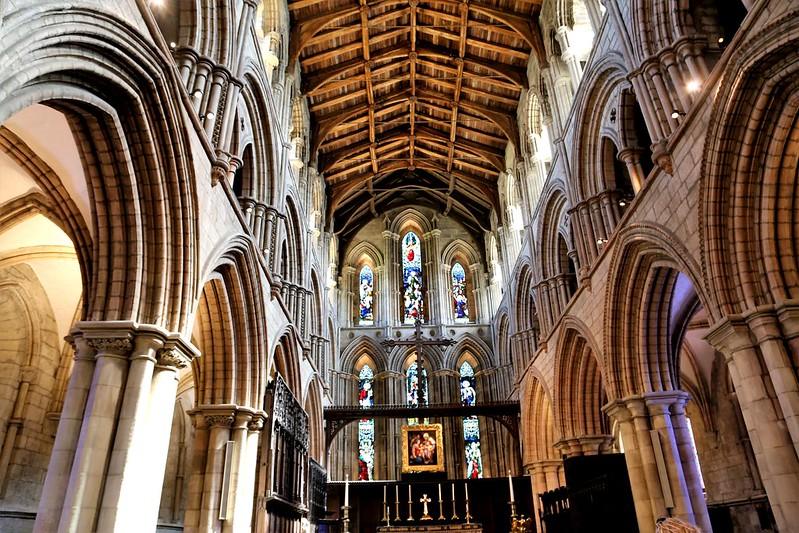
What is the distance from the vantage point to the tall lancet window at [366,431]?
2038cm

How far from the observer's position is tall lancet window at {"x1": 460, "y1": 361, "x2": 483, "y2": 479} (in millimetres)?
20281

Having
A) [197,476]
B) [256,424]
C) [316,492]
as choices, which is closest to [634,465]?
[256,424]

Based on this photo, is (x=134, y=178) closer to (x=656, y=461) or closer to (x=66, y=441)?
(x=66, y=441)

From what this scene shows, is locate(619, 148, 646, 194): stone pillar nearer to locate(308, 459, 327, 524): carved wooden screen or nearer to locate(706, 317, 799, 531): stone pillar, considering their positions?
locate(706, 317, 799, 531): stone pillar

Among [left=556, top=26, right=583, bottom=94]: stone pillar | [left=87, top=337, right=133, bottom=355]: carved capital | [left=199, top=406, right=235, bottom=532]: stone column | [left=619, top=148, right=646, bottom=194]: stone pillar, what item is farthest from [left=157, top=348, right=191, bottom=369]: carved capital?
[left=556, top=26, right=583, bottom=94]: stone pillar

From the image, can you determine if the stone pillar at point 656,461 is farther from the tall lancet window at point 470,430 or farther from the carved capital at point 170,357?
the tall lancet window at point 470,430

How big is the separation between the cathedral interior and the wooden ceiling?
10 cm

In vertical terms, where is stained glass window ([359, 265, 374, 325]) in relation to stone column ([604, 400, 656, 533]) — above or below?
above

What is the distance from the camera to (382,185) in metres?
23.8

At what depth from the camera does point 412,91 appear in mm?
18688

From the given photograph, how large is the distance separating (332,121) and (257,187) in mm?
7057

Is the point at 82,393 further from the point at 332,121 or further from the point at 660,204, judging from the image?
the point at 332,121

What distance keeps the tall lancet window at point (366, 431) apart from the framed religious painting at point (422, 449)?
96.0 inches

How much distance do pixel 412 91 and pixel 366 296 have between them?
8602 mm
